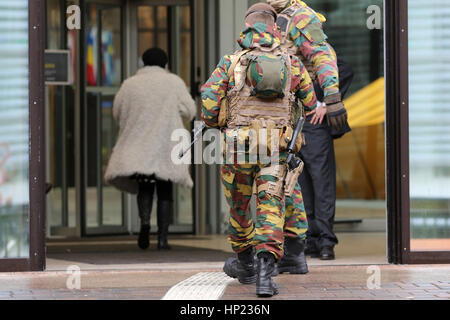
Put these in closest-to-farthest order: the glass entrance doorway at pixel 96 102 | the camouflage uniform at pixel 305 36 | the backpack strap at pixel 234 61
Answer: the backpack strap at pixel 234 61, the camouflage uniform at pixel 305 36, the glass entrance doorway at pixel 96 102

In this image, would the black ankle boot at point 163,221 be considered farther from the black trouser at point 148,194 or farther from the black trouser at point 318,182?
the black trouser at point 318,182

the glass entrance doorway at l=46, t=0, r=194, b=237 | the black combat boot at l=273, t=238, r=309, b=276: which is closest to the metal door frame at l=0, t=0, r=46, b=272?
the black combat boot at l=273, t=238, r=309, b=276

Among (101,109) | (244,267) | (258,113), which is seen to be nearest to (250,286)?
(244,267)

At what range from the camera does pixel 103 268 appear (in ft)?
27.9

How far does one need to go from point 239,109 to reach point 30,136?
6.69 ft

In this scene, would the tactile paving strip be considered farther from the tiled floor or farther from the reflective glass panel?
the reflective glass panel

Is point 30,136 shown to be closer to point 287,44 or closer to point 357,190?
point 287,44

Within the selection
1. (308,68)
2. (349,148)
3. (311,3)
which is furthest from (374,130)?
(308,68)

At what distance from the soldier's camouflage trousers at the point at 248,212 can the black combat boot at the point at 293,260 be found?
485 mm

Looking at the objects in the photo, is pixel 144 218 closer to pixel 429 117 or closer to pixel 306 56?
pixel 306 56

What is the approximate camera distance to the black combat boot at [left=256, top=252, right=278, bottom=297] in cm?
675

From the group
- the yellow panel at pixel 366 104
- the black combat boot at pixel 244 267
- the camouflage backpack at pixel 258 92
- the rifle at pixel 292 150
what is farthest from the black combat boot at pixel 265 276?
the yellow panel at pixel 366 104

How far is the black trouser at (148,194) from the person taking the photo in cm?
1012
